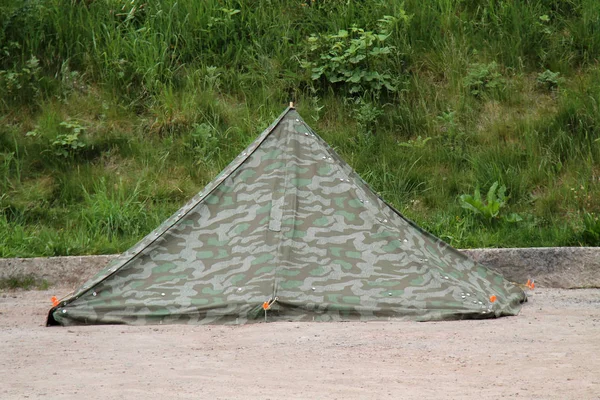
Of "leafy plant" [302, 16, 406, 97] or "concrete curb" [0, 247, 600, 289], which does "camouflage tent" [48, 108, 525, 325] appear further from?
"leafy plant" [302, 16, 406, 97]

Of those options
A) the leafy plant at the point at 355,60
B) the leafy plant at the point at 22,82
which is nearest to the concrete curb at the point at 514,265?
the leafy plant at the point at 355,60

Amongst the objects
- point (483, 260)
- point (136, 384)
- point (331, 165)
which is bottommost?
point (483, 260)

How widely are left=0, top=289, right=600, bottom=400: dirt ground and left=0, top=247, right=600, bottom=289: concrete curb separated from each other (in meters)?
1.02

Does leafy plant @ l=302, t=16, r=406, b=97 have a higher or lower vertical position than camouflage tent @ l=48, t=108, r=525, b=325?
higher

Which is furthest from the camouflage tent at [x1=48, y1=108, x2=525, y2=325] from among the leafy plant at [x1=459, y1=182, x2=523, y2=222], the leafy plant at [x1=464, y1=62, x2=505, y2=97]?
the leafy plant at [x1=464, y1=62, x2=505, y2=97]

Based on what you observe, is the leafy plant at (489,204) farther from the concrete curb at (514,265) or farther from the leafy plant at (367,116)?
the leafy plant at (367,116)

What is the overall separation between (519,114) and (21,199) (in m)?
4.25

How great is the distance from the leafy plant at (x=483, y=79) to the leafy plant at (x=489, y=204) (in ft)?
4.49

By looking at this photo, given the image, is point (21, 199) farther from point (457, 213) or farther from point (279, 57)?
point (457, 213)

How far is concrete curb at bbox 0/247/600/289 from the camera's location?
6.06 metres

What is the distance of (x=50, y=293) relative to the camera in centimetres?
598

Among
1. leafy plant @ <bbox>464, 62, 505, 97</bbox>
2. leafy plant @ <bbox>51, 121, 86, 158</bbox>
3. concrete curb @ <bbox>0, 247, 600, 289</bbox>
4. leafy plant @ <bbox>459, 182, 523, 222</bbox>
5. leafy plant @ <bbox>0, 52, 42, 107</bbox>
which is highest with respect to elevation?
leafy plant @ <bbox>0, 52, 42, 107</bbox>

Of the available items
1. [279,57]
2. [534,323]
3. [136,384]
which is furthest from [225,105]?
[136,384]

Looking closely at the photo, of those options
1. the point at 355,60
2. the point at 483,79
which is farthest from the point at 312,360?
the point at 483,79
